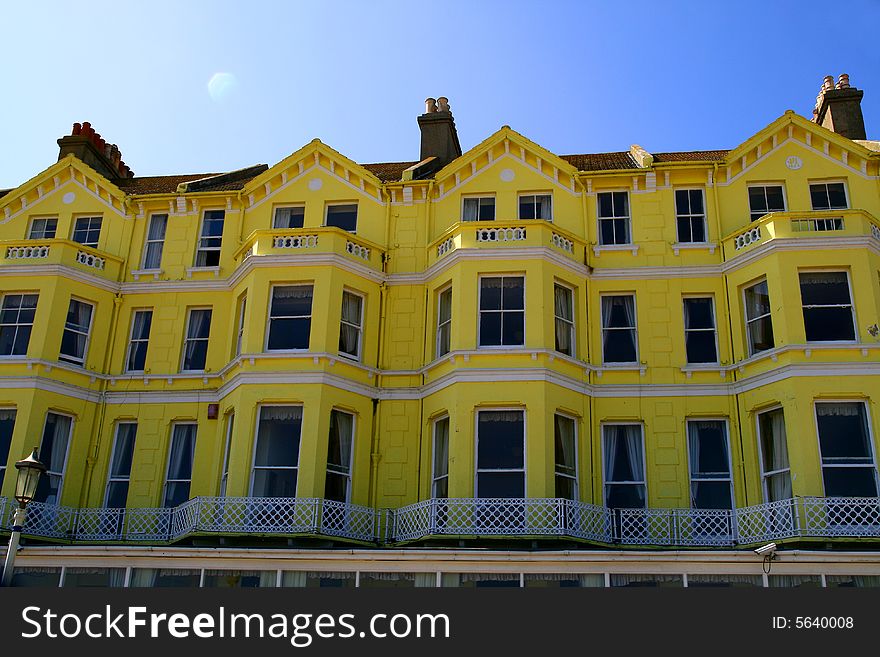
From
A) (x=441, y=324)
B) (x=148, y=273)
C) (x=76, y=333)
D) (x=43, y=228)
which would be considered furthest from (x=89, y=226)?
(x=441, y=324)

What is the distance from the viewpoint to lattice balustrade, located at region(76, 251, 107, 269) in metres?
26.0

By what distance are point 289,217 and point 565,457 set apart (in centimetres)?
1037

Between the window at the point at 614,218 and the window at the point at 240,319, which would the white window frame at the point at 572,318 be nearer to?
the window at the point at 614,218

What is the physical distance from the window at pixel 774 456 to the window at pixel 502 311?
591 centimetres

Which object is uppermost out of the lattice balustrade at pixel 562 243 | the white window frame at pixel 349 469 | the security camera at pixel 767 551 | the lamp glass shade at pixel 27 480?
the lattice balustrade at pixel 562 243

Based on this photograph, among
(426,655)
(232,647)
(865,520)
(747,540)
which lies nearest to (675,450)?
(747,540)

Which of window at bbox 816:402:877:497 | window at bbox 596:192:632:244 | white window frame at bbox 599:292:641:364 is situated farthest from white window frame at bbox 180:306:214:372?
window at bbox 816:402:877:497

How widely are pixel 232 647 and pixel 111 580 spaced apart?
21.0ft

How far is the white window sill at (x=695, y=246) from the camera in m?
24.7

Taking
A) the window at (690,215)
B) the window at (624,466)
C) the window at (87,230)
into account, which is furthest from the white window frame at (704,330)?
the window at (87,230)

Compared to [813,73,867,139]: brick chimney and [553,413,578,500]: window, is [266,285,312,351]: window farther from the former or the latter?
[813,73,867,139]: brick chimney

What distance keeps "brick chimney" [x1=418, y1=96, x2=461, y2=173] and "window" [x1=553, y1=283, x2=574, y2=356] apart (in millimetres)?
6722

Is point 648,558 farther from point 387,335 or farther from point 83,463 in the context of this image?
point 83,463

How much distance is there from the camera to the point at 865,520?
20.1m
